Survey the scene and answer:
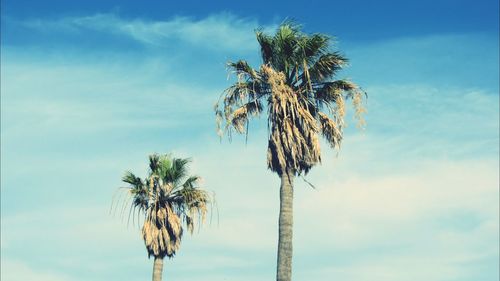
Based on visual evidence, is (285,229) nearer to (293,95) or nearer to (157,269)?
(293,95)

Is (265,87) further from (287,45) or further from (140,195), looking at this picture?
(140,195)

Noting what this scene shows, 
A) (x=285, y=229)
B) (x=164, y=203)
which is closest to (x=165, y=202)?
(x=164, y=203)

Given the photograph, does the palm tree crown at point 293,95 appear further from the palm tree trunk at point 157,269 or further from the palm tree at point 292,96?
the palm tree trunk at point 157,269

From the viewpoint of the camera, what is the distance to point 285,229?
21516 millimetres

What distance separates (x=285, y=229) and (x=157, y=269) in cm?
1564

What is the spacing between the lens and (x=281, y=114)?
2394 cm

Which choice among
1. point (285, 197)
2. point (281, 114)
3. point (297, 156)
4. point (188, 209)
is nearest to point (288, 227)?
point (285, 197)

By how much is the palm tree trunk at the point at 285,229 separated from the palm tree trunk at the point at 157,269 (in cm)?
1466

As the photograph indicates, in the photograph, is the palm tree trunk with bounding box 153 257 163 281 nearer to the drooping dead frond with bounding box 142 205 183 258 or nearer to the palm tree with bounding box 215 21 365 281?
the drooping dead frond with bounding box 142 205 183 258

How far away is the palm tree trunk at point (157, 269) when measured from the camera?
115ft

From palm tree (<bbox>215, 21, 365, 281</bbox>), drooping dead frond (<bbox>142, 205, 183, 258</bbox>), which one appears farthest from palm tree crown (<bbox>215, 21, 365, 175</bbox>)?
drooping dead frond (<bbox>142, 205, 183, 258</bbox>)

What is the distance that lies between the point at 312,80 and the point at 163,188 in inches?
589

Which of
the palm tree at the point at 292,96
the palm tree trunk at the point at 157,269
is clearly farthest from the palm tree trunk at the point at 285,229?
the palm tree trunk at the point at 157,269

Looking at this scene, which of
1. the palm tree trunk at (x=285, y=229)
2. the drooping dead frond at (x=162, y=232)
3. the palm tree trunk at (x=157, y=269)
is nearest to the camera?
the palm tree trunk at (x=285, y=229)
